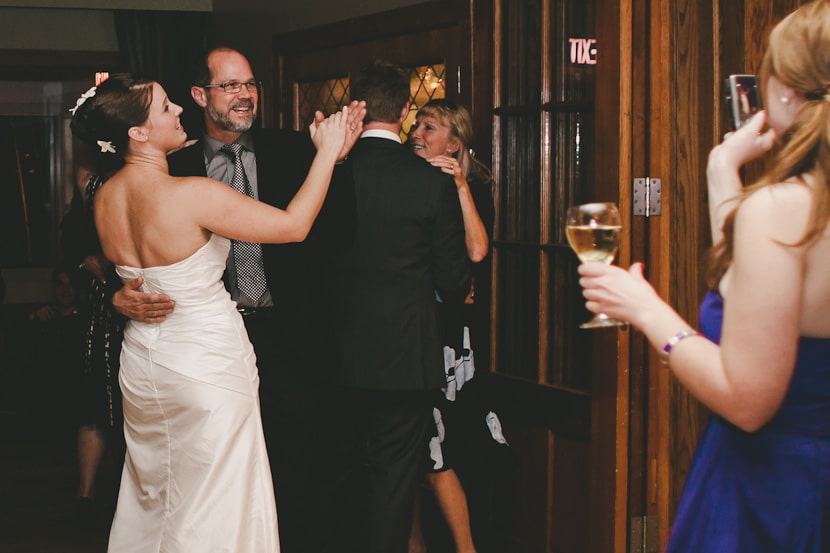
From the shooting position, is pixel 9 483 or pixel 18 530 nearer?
pixel 18 530

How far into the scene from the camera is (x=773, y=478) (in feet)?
5.09

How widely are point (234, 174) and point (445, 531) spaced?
1797 millimetres

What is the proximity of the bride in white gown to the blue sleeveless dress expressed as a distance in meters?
1.47

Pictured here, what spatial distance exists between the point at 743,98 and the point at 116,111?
5.73ft

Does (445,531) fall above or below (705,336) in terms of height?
below

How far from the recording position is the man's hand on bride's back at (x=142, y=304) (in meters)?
2.78

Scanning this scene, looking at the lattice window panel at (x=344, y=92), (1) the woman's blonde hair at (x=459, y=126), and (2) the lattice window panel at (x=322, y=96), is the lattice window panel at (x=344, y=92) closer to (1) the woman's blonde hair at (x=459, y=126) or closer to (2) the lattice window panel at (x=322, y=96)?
(2) the lattice window panel at (x=322, y=96)

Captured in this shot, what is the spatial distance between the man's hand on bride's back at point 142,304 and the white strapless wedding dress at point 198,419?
0.03 m

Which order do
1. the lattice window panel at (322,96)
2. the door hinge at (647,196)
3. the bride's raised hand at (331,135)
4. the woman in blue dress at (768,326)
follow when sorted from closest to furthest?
the woman in blue dress at (768,326) → the bride's raised hand at (331,135) → the door hinge at (647,196) → the lattice window panel at (322,96)

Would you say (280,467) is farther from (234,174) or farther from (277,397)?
(234,174)

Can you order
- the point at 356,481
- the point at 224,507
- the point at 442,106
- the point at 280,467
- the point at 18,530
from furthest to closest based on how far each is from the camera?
the point at 18,530 < the point at 356,481 < the point at 442,106 < the point at 280,467 < the point at 224,507

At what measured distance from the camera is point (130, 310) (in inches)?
109

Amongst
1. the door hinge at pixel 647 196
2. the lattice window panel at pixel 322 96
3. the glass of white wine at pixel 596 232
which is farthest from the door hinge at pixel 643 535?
the lattice window panel at pixel 322 96

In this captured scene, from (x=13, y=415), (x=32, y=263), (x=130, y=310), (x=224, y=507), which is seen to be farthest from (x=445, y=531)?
(x=32, y=263)
